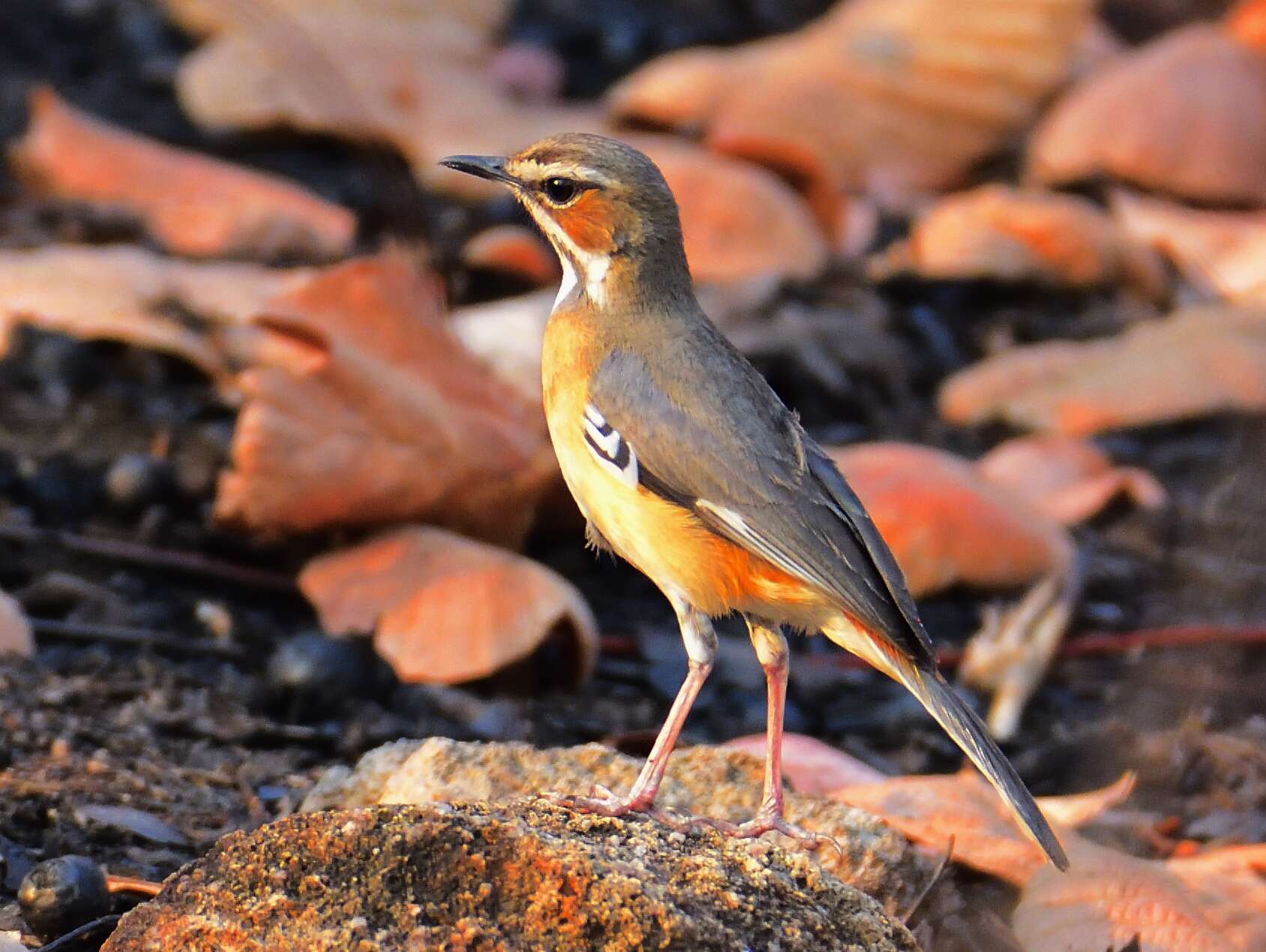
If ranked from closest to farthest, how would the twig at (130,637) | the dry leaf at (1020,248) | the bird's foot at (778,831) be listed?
the bird's foot at (778,831), the twig at (130,637), the dry leaf at (1020,248)

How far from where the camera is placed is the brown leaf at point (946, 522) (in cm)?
704

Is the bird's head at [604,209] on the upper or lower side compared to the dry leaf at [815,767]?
upper

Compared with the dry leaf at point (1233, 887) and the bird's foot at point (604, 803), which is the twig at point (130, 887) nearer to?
the bird's foot at point (604, 803)

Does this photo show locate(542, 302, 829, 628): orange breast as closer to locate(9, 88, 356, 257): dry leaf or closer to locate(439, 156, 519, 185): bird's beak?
locate(439, 156, 519, 185): bird's beak

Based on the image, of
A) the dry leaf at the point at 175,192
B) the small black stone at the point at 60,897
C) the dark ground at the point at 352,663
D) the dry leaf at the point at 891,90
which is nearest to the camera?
the small black stone at the point at 60,897

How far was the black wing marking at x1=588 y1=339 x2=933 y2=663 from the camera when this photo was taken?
15.1 ft

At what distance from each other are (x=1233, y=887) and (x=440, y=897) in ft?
7.55

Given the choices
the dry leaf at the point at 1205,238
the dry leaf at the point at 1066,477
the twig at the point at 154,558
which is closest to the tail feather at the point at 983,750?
the twig at the point at 154,558

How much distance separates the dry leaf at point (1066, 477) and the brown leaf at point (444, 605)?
272 cm

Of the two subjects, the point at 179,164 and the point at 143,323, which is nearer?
the point at 143,323

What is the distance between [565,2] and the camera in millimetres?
13047

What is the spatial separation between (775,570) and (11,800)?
6.36ft

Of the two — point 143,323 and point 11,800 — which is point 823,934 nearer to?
point 11,800

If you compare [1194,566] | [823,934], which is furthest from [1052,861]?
[1194,566]
